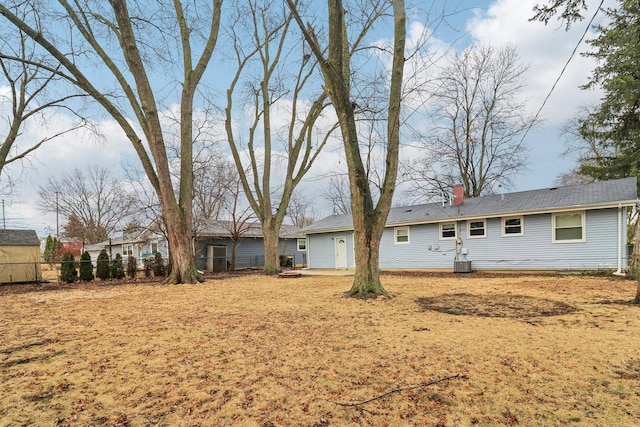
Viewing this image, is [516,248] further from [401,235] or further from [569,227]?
[401,235]

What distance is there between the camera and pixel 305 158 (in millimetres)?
17031

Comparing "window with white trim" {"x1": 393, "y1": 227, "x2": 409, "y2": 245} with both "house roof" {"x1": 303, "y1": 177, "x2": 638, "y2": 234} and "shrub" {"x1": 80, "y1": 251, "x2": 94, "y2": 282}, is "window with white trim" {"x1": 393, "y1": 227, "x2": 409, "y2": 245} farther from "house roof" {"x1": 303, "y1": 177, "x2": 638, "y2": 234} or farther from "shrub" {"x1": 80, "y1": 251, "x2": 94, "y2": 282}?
"shrub" {"x1": 80, "y1": 251, "x2": 94, "y2": 282}

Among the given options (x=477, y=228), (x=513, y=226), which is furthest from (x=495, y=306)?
(x=477, y=228)

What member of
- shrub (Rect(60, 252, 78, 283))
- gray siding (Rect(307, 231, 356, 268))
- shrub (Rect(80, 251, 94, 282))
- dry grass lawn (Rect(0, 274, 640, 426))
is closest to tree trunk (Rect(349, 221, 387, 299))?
dry grass lawn (Rect(0, 274, 640, 426))

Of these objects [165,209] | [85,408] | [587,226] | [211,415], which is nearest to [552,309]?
[211,415]

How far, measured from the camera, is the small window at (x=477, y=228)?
48.9 feet

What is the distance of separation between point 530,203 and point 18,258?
2155 cm

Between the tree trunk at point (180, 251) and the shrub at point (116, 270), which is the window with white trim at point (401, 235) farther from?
the shrub at point (116, 270)

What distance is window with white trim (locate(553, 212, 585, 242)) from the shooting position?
1269 cm

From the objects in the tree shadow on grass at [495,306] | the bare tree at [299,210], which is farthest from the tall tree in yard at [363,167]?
the bare tree at [299,210]

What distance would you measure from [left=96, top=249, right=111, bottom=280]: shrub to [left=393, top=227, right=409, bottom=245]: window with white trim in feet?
45.3

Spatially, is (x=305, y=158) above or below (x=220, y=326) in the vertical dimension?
above

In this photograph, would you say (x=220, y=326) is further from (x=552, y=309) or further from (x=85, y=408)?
(x=552, y=309)

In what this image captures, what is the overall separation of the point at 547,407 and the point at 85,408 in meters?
3.44
